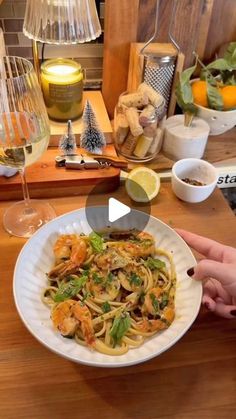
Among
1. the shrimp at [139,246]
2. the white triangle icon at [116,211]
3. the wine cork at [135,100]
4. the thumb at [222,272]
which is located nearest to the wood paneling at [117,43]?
the wine cork at [135,100]

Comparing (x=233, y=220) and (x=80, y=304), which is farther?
(x=233, y=220)

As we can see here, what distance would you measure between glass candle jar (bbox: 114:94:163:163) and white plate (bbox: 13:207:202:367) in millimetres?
251

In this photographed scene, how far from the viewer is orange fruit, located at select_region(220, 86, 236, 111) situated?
989mm

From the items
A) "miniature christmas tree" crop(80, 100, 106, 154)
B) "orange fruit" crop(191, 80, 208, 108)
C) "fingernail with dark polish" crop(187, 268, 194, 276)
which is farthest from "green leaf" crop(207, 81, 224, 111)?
"fingernail with dark polish" crop(187, 268, 194, 276)

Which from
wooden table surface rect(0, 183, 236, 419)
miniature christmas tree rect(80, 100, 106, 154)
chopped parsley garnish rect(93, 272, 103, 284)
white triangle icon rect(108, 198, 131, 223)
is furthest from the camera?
miniature christmas tree rect(80, 100, 106, 154)

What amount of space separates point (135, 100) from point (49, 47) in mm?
312

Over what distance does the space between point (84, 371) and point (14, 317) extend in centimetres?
15

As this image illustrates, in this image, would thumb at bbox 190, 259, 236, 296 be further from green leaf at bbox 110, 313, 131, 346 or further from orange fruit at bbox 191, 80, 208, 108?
orange fruit at bbox 191, 80, 208, 108

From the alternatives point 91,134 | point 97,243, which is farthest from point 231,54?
point 97,243

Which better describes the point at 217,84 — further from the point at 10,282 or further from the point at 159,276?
the point at 10,282

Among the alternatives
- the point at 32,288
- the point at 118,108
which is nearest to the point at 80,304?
the point at 32,288

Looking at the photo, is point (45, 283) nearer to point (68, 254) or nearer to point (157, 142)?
point (68, 254)

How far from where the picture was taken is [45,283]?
668mm

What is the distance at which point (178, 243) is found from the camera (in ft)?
Result: 2.34
